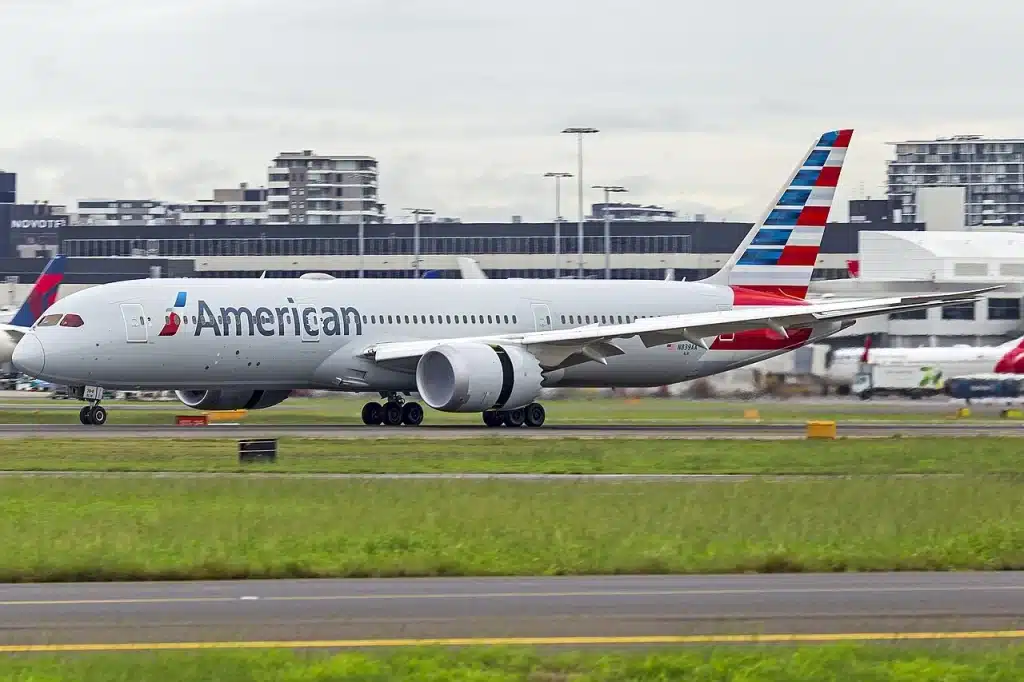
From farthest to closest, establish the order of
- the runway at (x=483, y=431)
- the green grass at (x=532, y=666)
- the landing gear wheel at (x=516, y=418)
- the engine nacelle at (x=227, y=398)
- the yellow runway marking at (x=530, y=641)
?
1. the engine nacelle at (x=227, y=398)
2. the landing gear wheel at (x=516, y=418)
3. the runway at (x=483, y=431)
4. the yellow runway marking at (x=530, y=641)
5. the green grass at (x=532, y=666)

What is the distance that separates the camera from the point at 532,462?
35594 mm

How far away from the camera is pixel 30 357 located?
151 feet

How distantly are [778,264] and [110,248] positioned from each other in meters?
110

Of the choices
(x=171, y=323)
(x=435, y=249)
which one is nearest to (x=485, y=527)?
(x=171, y=323)

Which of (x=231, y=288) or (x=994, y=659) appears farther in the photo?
(x=231, y=288)

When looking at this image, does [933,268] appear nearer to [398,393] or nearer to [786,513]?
[398,393]

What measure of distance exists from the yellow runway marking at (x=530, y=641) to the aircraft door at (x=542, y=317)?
3851 cm

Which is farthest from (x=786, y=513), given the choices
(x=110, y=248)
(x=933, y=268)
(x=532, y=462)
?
(x=110, y=248)

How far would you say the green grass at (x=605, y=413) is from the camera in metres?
54.9

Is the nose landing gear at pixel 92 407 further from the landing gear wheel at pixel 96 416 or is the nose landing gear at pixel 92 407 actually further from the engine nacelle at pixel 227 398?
the engine nacelle at pixel 227 398

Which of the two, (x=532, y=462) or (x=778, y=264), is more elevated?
(x=778, y=264)

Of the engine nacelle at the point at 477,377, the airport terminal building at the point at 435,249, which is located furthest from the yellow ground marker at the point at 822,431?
the airport terminal building at the point at 435,249

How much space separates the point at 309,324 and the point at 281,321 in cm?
88

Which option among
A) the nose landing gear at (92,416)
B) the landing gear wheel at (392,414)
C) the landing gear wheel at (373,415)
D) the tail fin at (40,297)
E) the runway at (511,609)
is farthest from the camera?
the tail fin at (40,297)
